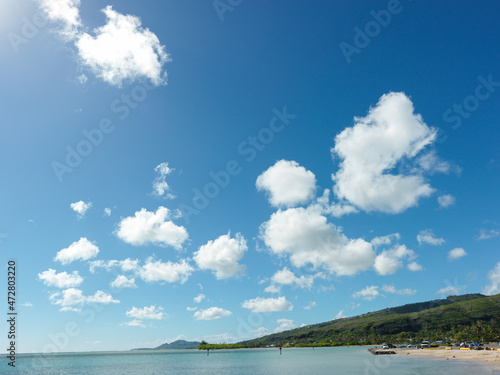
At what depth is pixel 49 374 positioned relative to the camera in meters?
117

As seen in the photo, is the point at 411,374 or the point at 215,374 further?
the point at 215,374

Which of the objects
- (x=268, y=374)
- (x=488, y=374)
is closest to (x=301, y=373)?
(x=268, y=374)

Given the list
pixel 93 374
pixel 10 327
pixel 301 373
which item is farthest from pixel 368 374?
pixel 93 374

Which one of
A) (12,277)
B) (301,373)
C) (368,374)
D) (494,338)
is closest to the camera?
(12,277)

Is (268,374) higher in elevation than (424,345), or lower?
higher

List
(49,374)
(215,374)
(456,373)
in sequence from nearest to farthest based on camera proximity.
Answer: (456,373) < (215,374) < (49,374)

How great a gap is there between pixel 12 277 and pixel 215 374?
73.6 m

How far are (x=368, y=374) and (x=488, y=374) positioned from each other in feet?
70.1

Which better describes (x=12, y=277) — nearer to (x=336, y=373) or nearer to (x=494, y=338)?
(x=336, y=373)

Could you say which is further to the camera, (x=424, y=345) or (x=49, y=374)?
(x=424, y=345)

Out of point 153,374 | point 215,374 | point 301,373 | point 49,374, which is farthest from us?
point 49,374

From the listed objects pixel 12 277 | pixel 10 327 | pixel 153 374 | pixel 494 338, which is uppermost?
pixel 12 277

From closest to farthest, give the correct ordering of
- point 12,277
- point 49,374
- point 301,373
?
point 12,277
point 301,373
point 49,374

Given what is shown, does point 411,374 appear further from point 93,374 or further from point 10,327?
point 93,374
